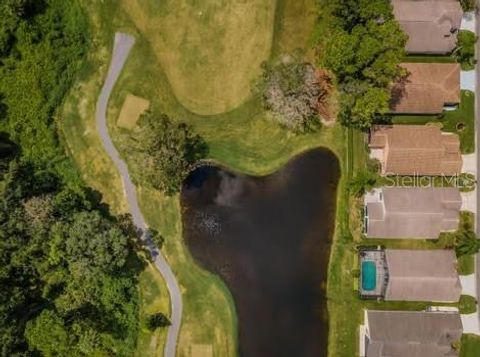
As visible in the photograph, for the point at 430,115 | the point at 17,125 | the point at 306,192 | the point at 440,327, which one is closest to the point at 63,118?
the point at 17,125

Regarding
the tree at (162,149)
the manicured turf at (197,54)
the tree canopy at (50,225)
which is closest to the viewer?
the tree canopy at (50,225)

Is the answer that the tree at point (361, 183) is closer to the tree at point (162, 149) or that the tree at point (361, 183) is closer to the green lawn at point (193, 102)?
the green lawn at point (193, 102)

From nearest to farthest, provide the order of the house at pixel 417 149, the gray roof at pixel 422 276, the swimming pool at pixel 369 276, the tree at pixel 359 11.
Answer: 1. the tree at pixel 359 11
2. the gray roof at pixel 422 276
3. the house at pixel 417 149
4. the swimming pool at pixel 369 276

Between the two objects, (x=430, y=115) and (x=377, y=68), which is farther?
(x=430, y=115)

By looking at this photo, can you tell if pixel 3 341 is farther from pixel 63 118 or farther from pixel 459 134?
pixel 459 134

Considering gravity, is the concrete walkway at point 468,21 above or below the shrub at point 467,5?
below

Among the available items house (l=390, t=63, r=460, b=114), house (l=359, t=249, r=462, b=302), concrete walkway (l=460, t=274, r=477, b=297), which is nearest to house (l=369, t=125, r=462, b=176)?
house (l=390, t=63, r=460, b=114)

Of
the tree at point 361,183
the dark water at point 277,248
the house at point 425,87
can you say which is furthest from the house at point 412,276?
the house at point 425,87
